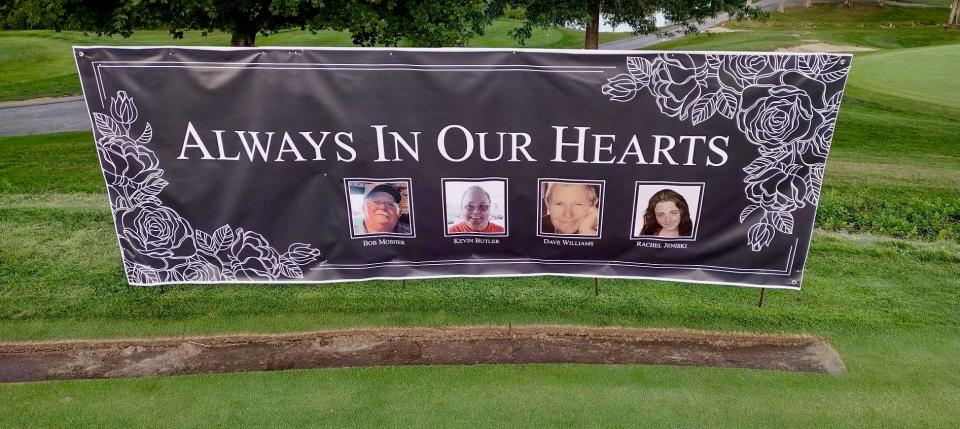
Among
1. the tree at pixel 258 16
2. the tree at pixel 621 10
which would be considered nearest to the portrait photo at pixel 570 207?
the tree at pixel 258 16

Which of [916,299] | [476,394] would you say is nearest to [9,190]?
→ [476,394]

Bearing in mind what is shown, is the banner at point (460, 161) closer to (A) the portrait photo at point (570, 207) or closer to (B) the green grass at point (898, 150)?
(A) the portrait photo at point (570, 207)

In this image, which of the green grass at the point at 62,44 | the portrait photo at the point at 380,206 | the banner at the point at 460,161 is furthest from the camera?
the green grass at the point at 62,44

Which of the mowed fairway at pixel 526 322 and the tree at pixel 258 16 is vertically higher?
the tree at pixel 258 16

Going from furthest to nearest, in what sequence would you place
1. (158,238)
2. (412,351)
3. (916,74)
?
(916,74) → (158,238) → (412,351)

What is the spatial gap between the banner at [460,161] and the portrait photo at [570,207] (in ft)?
0.05

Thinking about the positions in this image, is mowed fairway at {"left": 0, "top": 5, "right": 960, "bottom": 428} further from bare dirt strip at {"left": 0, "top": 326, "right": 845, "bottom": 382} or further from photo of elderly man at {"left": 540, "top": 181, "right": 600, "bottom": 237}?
photo of elderly man at {"left": 540, "top": 181, "right": 600, "bottom": 237}

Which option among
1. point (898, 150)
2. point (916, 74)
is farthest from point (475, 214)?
point (916, 74)

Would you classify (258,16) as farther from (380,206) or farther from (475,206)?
(475,206)

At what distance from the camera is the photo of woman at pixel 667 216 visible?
500 cm

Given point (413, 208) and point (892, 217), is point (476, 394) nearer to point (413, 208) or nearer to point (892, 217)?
point (413, 208)

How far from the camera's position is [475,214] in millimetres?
5168

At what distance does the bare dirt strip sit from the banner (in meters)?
0.48

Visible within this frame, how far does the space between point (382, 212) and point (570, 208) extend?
1.41 m
